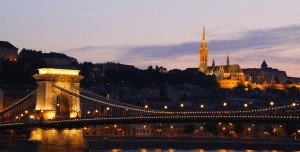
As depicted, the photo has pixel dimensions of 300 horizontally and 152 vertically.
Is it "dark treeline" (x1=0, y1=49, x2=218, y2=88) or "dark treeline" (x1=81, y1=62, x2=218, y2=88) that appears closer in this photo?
"dark treeline" (x1=0, y1=49, x2=218, y2=88)

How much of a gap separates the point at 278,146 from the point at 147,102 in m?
31.8

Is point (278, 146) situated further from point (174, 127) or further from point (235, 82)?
point (235, 82)

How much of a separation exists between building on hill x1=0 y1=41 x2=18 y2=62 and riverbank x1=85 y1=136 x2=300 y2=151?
164ft

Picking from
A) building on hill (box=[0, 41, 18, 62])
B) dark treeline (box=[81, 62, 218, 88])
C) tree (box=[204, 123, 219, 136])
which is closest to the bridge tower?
tree (box=[204, 123, 219, 136])

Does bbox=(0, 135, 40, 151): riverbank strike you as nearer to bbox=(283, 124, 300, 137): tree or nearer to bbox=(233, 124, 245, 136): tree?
bbox=(233, 124, 245, 136): tree

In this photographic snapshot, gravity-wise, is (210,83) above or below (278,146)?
above

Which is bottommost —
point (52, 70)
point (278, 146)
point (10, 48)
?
point (278, 146)

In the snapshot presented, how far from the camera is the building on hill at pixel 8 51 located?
12483 centimetres

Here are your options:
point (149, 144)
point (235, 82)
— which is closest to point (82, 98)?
point (149, 144)

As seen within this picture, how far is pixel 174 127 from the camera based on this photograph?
3642 inches

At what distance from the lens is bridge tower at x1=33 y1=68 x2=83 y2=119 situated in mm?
55719

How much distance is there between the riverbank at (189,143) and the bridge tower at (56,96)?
7.88 m

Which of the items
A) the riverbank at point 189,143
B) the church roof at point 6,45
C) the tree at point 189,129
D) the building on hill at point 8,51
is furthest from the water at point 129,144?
the church roof at point 6,45

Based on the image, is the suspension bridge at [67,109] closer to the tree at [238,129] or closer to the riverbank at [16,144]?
the riverbank at [16,144]
